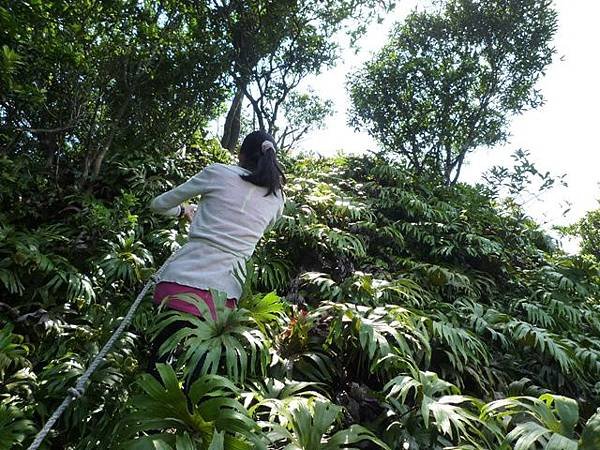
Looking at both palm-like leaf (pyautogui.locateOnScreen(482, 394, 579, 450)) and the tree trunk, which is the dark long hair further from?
the tree trunk

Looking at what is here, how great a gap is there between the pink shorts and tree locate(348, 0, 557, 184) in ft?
23.0

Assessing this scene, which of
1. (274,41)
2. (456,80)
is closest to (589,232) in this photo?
(456,80)

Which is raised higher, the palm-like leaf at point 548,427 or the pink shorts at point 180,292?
the palm-like leaf at point 548,427

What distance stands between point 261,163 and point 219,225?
0.39m

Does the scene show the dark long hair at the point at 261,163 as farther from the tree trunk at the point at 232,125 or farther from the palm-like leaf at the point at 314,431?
the tree trunk at the point at 232,125

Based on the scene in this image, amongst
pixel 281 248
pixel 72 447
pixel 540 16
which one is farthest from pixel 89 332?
pixel 540 16

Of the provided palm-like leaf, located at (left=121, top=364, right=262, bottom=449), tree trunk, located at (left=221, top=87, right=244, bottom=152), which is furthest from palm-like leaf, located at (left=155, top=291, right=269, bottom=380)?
tree trunk, located at (left=221, top=87, right=244, bottom=152)

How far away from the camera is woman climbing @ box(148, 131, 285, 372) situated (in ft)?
6.63

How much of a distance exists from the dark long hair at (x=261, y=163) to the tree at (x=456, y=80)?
260 inches

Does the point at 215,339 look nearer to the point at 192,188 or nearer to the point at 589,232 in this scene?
the point at 192,188

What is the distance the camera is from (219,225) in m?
2.08

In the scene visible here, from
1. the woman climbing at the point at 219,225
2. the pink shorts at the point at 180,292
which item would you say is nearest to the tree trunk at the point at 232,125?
the woman climbing at the point at 219,225

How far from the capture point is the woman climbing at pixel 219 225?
2.02 metres

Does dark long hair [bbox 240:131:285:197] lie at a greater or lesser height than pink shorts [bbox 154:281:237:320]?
greater
